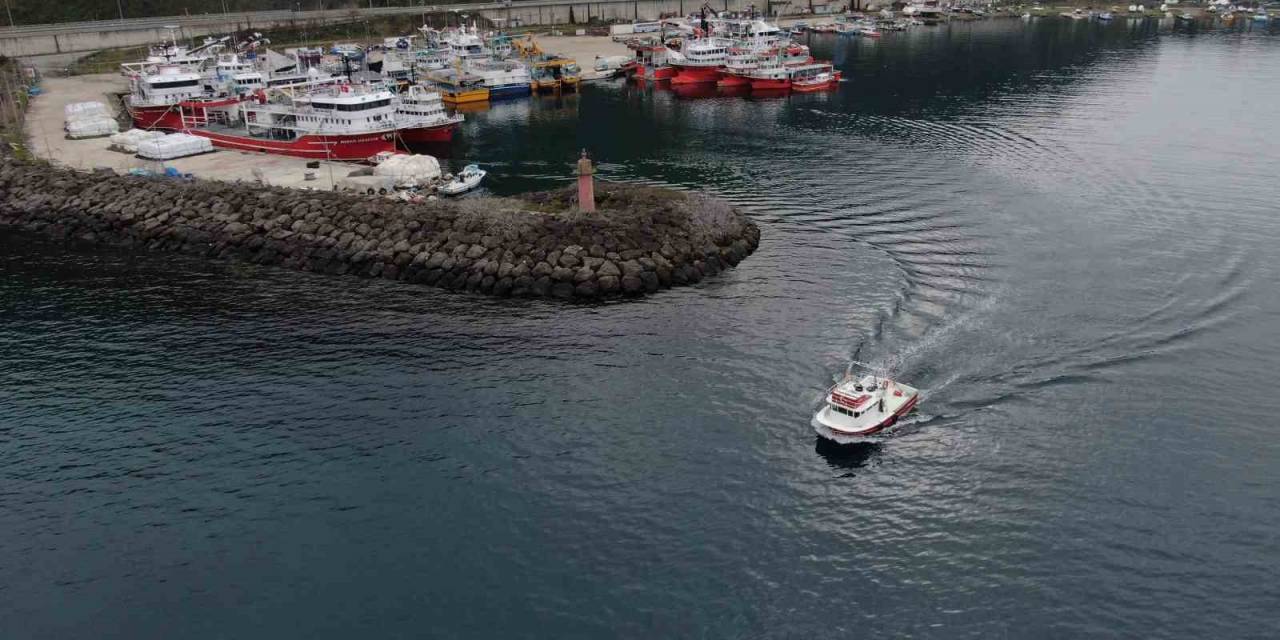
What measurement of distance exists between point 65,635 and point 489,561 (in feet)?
60.0

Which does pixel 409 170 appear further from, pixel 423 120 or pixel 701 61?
pixel 701 61

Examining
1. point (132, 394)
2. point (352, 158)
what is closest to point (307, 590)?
point (132, 394)

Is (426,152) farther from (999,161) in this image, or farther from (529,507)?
(529,507)

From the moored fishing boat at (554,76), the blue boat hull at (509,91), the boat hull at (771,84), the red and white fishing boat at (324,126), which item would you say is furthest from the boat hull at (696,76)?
the red and white fishing boat at (324,126)

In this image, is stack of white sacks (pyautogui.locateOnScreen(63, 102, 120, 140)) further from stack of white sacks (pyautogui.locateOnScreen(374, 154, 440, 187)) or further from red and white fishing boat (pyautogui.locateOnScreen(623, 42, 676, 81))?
red and white fishing boat (pyautogui.locateOnScreen(623, 42, 676, 81))

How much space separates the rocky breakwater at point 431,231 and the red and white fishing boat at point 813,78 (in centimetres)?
8852

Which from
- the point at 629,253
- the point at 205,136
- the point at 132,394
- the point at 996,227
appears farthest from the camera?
the point at 205,136

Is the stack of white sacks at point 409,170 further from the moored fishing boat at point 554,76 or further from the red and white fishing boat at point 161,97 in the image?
the moored fishing boat at point 554,76

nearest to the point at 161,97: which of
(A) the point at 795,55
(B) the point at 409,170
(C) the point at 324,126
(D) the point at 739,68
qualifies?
(C) the point at 324,126

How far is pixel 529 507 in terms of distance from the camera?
45.0 meters

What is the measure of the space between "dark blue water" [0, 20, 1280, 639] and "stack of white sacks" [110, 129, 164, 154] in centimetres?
2460

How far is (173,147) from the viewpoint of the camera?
105 m

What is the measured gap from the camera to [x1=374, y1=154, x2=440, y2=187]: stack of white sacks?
9275 centimetres

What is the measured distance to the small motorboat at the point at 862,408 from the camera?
49094 millimetres
